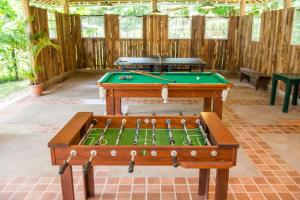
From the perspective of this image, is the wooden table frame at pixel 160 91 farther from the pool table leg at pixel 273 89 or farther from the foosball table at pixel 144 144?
the pool table leg at pixel 273 89

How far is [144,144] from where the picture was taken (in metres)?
2.11

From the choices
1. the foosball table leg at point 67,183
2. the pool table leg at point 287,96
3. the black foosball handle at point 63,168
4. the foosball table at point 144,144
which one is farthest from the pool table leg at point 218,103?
the black foosball handle at point 63,168

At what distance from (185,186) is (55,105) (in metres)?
3.92

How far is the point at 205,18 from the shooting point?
394 inches

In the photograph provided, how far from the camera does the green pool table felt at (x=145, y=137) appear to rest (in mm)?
2156

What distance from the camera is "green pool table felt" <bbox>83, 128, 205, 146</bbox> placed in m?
2.16

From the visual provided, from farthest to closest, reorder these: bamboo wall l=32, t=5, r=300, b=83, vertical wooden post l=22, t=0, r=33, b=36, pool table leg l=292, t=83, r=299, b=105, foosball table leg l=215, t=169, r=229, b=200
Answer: bamboo wall l=32, t=5, r=300, b=83
vertical wooden post l=22, t=0, r=33, b=36
pool table leg l=292, t=83, r=299, b=105
foosball table leg l=215, t=169, r=229, b=200

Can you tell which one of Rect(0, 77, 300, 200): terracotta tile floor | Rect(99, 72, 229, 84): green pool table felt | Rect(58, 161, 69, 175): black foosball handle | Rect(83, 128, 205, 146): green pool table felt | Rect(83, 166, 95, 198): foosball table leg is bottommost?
Rect(0, 77, 300, 200): terracotta tile floor

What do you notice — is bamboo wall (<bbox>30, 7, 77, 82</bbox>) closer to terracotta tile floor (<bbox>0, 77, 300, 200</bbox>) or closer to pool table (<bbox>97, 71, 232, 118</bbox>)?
pool table (<bbox>97, 71, 232, 118</bbox>)

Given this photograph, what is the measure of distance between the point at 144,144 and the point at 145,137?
15 centimetres

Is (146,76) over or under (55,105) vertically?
over

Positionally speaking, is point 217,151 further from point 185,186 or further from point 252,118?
point 252,118

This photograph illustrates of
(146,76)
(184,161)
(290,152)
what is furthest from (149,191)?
(146,76)

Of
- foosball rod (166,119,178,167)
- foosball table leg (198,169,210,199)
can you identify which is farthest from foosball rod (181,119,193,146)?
foosball table leg (198,169,210,199)
